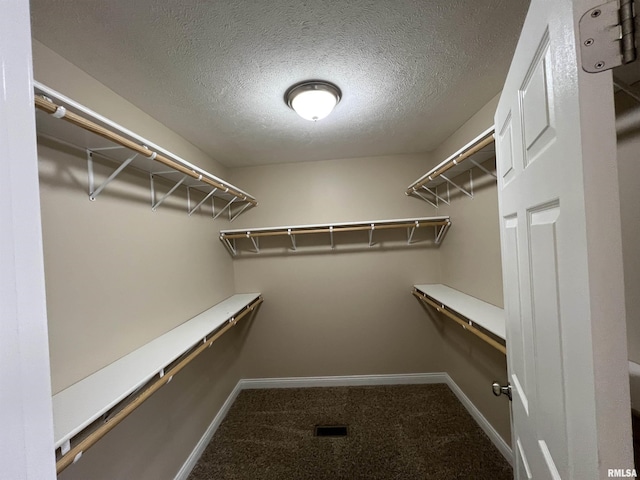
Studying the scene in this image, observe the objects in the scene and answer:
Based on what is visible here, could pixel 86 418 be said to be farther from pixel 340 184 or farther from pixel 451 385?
pixel 451 385

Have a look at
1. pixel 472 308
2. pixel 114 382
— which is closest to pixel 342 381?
pixel 472 308

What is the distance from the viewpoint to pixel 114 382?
0.90 meters

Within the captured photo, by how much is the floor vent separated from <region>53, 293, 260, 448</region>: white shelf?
116cm

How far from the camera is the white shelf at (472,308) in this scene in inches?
46.6

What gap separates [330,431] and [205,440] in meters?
0.91

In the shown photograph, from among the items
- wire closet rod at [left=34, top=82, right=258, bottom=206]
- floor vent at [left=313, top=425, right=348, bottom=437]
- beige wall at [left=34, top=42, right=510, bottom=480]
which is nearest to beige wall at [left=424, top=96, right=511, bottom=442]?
beige wall at [left=34, top=42, right=510, bottom=480]

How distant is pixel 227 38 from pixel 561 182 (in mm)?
1153

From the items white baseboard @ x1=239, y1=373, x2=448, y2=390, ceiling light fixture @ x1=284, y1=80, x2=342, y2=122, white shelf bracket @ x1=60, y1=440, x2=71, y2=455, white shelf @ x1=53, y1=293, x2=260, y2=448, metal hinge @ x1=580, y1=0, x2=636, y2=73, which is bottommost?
white baseboard @ x1=239, y1=373, x2=448, y2=390

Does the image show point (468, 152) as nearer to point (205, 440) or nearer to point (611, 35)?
point (611, 35)

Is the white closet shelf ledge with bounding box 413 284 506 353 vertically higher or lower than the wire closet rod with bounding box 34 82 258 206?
lower

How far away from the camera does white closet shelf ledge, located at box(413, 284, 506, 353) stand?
115 centimetres

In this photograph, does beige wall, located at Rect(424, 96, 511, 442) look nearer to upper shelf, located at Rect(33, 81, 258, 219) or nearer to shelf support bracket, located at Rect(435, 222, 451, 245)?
shelf support bracket, located at Rect(435, 222, 451, 245)

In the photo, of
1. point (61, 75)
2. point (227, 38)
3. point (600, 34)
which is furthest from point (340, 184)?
point (600, 34)

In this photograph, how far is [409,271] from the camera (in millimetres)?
2352
